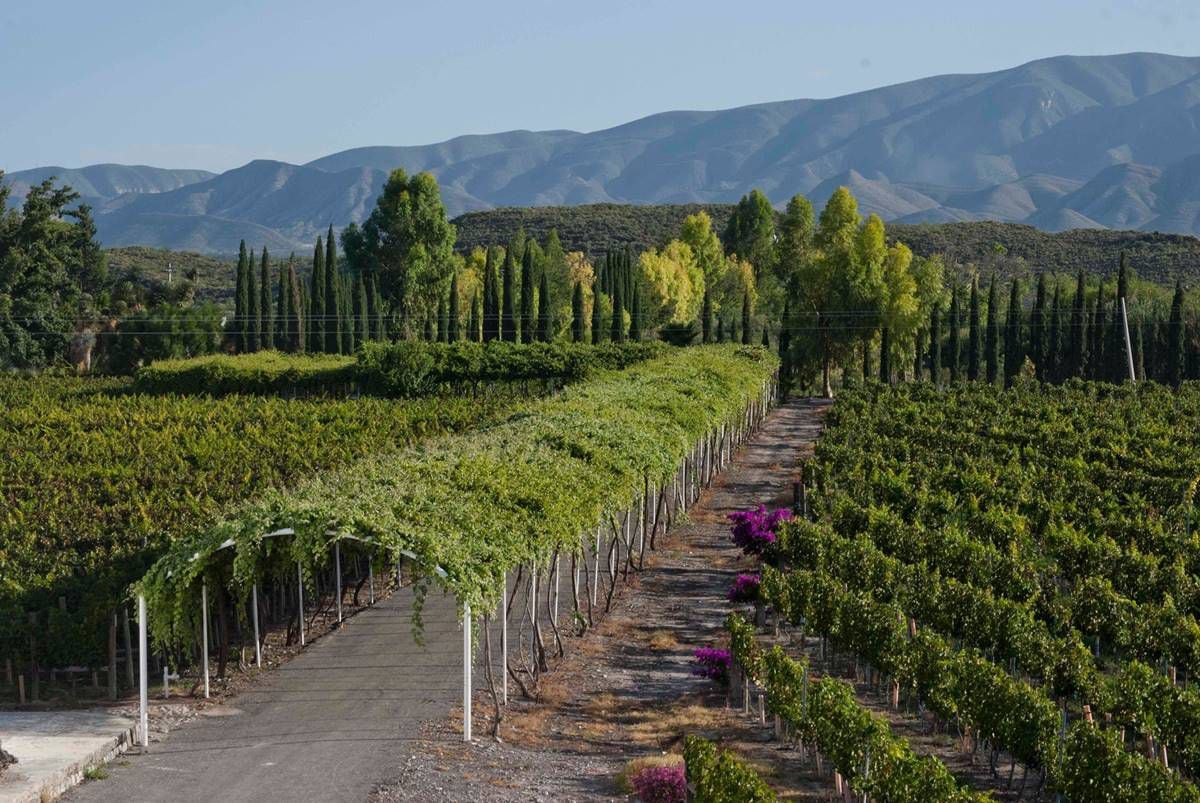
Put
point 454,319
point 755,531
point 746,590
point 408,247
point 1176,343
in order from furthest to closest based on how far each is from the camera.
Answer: point 408,247 → point 454,319 → point 1176,343 → point 755,531 → point 746,590

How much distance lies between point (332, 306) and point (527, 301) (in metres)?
10.8

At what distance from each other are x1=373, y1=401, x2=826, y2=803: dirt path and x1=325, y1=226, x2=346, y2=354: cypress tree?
5058cm

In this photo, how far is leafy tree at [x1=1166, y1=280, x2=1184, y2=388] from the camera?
72.9 m

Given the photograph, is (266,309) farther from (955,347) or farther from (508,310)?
(955,347)

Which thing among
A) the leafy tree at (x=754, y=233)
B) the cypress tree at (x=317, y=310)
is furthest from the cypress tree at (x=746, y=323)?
the leafy tree at (x=754, y=233)

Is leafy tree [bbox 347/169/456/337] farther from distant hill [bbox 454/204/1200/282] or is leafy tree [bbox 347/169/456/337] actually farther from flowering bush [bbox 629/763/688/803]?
flowering bush [bbox 629/763/688/803]

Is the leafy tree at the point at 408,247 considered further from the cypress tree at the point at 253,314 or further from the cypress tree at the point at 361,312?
the cypress tree at the point at 253,314

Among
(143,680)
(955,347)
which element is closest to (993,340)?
(955,347)

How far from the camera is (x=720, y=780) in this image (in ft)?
48.0

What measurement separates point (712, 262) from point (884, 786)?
97.9 m

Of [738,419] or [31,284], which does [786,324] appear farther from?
[31,284]

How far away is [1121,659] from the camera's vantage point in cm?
2322

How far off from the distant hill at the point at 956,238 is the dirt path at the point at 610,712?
10484cm

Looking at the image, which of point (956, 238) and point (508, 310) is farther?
point (956, 238)
